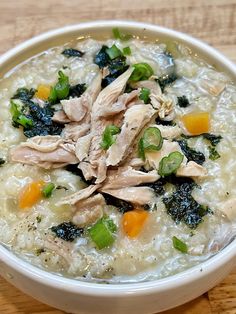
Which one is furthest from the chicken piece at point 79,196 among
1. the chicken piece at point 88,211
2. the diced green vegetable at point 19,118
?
the diced green vegetable at point 19,118

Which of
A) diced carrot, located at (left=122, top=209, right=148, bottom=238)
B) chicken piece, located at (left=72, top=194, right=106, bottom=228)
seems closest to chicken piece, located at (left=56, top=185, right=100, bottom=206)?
chicken piece, located at (left=72, top=194, right=106, bottom=228)

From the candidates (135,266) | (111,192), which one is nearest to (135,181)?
(111,192)

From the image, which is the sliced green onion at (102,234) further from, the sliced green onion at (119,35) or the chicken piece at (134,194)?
the sliced green onion at (119,35)

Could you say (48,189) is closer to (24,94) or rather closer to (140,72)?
(24,94)

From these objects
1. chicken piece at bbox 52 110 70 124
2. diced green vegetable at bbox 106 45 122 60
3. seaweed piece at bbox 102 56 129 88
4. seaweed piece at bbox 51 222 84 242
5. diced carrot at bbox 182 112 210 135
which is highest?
diced green vegetable at bbox 106 45 122 60

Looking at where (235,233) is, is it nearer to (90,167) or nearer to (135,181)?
(135,181)

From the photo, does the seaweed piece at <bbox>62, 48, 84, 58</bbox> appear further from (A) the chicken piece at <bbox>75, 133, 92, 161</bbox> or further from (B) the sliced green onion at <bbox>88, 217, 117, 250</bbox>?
(B) the sliced green onion at <bbox>88, 217, 117, 250</bbox>

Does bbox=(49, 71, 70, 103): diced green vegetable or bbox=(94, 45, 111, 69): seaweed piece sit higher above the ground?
bbox=(94, 45, 111, 69): seaweed piece
